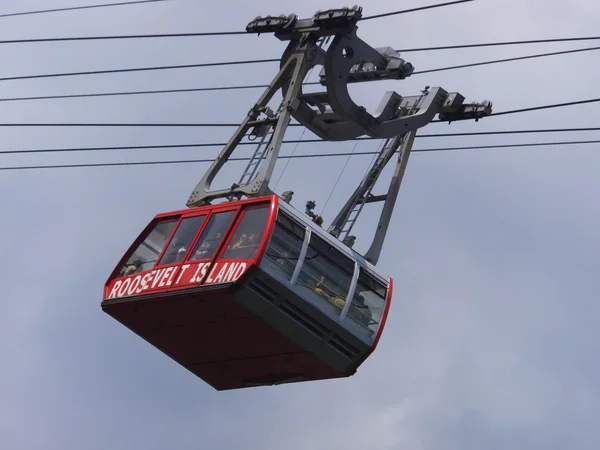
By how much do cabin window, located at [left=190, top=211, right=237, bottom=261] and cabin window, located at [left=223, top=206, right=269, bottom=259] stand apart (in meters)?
0.32

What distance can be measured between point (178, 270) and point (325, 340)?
2697mm

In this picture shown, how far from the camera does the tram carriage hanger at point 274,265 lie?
33.2 meters

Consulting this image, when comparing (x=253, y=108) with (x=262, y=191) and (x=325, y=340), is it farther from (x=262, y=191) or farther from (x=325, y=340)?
(x=325, y=340)

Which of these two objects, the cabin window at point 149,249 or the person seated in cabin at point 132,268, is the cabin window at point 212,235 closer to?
the cabin window at point 149,249

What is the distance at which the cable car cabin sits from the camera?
108 feet

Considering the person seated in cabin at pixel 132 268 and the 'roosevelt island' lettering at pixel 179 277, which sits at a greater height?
the person seated in cabin at pixel 132 268

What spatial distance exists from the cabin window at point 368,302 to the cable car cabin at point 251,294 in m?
0.02

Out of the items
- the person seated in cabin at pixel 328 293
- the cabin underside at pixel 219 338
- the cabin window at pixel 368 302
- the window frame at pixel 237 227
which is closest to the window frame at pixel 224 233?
the window frame at pixel 237 227

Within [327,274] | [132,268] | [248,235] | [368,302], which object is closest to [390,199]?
[368,302]

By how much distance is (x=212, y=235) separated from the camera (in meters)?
34.0

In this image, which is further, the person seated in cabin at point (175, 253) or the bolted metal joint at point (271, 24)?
the bolted metal joint at point (271, 24)

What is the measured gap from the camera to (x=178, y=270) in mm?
33844

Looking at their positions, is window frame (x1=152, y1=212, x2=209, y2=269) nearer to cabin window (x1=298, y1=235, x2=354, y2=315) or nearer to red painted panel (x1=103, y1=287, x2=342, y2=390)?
red painted panel (x1=103, y1=287, x2=342, y2=390)

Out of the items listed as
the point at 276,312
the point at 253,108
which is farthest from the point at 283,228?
the point at 253,108
